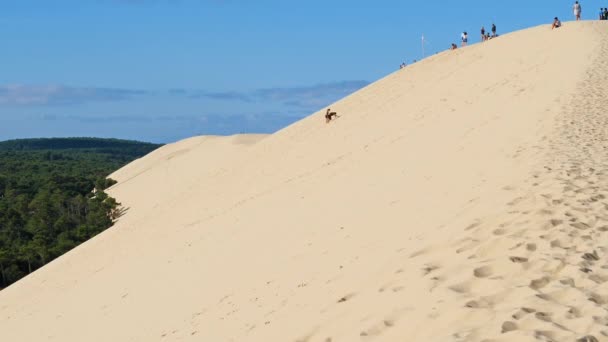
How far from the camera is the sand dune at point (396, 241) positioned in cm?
631

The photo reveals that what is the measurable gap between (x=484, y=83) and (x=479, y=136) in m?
12.0

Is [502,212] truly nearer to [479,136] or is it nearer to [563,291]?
[563,291]

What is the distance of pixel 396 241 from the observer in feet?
30.3

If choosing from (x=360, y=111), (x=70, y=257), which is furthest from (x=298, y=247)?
(x=360, y=111)

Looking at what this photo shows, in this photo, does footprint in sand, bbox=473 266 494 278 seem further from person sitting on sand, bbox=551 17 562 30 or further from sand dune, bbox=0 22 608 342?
person sitting on sand, bbox=551 17 562 30

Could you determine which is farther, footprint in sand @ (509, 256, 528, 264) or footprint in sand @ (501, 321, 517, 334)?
footprint in sand @ (509, 256, 528, 264)

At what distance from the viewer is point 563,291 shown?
6.05 metres

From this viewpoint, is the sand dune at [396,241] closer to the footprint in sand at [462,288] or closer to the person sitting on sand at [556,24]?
the footprint in sand at [462,288]

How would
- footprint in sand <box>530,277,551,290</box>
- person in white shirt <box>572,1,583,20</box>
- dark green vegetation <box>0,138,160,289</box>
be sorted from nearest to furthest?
footprint in sand <box>530,277,551,290</box> → person in white shirt <box>572,1,583,20</box> → dark green vegetation <box>0,138,160,289</box>

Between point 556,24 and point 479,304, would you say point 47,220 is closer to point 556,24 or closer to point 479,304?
point 556,24

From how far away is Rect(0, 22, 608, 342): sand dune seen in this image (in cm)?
631

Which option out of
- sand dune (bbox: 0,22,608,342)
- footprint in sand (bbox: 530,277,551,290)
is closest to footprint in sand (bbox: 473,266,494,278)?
sand dune (bbox: 0,22,608,342)

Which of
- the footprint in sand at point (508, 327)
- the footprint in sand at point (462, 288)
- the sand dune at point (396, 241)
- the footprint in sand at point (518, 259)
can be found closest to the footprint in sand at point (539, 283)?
the sand dune at point (396, 241)

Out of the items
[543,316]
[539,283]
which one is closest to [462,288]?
[539,283]
